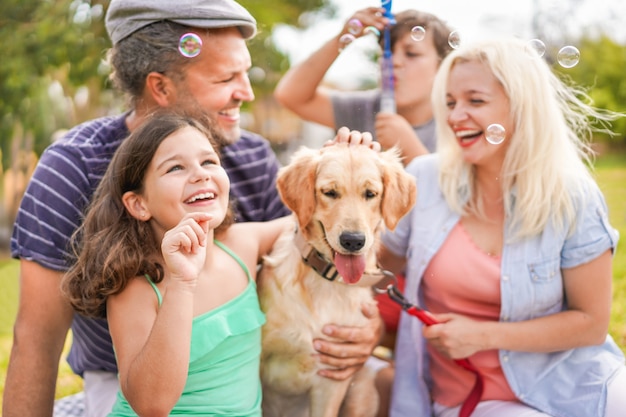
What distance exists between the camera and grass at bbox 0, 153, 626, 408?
3.70 m

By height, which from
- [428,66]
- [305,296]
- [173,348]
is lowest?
[305,296]

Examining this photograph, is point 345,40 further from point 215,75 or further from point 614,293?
point 614,293

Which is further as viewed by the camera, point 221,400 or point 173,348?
point 221,400

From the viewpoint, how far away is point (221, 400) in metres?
2.17

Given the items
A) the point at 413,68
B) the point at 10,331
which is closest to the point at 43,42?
the point at 10,331

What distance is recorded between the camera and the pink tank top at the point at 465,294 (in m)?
2.58

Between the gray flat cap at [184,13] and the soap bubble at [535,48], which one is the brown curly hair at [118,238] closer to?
the gray flat cap at [184,13]

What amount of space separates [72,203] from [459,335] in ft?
5.11

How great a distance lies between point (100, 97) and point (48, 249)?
29.7 ft

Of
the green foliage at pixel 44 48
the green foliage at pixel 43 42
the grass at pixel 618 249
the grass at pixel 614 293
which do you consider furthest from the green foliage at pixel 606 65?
the green foliage at pixel 43 42

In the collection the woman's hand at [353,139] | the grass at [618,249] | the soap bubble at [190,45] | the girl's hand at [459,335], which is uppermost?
the soap bubble at [190,45]

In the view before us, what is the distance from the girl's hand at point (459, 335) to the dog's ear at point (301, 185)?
2.15ft

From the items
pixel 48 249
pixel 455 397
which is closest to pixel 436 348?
pixel 455 397

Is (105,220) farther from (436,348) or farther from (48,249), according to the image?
(436,348)
